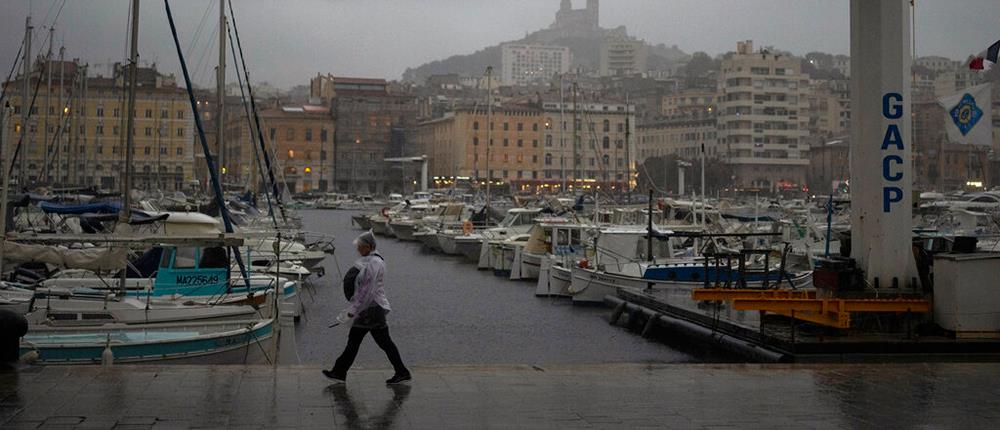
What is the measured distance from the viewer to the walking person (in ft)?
37.1

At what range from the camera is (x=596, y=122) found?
140625mm

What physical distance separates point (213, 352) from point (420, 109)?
545ft

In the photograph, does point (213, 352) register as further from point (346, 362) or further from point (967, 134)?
point (967, 134)

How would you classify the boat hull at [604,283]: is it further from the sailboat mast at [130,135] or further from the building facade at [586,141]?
the building facade at [586,141]

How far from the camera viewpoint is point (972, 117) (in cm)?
1822

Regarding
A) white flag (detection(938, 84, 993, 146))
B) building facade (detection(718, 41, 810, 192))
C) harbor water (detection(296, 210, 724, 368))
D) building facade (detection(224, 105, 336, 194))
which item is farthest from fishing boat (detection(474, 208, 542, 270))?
building facade (detection(224, 105, 336, 194))

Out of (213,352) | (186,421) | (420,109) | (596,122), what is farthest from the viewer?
(420,109)

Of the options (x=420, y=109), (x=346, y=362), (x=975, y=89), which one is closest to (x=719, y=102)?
(x=420, y=109)

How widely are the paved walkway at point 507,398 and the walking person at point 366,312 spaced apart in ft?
0.70

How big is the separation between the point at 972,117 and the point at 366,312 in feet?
39.3

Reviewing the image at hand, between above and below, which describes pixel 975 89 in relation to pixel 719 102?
below

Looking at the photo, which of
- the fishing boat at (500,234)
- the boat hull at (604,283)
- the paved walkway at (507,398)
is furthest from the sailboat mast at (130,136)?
the fishing boat at (500,234)

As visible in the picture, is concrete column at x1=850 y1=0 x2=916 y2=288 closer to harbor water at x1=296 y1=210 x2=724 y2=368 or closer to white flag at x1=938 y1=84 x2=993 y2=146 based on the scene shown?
white flag at x1=938 y1=84 x2=993 y2=146

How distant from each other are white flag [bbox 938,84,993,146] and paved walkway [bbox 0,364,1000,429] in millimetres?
6629
